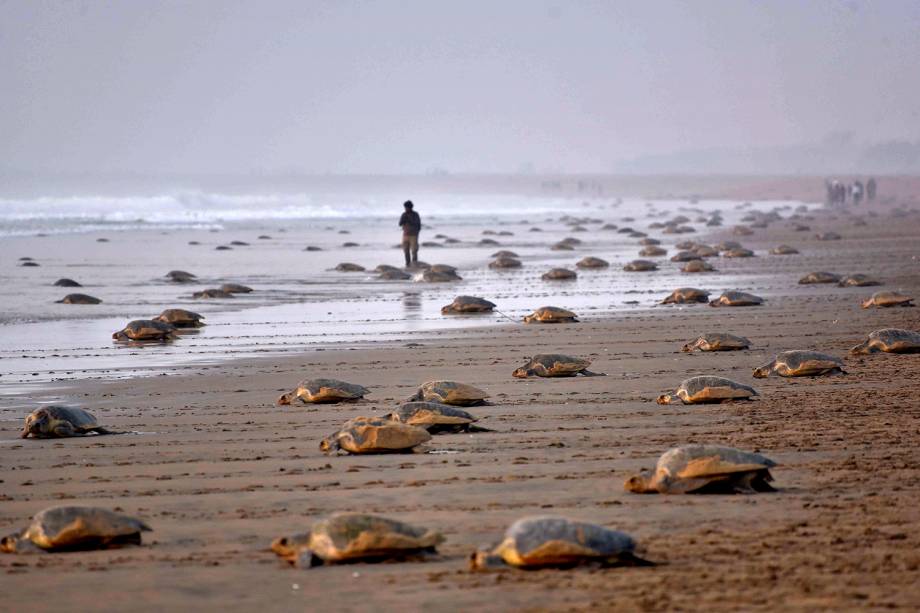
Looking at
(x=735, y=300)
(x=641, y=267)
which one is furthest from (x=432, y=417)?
(x=641, y=267)

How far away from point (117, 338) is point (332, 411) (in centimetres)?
654

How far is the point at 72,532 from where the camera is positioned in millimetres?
6469

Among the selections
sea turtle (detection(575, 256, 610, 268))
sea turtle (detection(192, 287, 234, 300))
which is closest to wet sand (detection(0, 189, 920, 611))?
sea turtle (detection(192, 287, 234, 300))

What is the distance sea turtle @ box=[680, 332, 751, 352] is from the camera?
14266 millimetres

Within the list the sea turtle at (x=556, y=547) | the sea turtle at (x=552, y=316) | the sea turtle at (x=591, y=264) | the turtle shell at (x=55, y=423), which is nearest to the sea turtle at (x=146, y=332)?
the sea turtle at (x=552, y=316)

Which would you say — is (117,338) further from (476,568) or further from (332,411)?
(476,568)

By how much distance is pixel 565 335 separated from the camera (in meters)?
16.2

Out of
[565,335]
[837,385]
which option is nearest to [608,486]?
[837,385]

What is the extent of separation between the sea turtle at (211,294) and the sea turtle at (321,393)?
11.5 metres

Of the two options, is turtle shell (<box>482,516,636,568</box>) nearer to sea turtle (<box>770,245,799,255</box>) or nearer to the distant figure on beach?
the distant figure on beach

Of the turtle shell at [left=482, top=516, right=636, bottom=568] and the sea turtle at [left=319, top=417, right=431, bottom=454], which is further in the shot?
the sea turtle at [left=319, top=417, right=431, bottom=454]

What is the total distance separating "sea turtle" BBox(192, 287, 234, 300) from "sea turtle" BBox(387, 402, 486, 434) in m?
13.3

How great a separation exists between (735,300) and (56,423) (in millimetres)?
12375

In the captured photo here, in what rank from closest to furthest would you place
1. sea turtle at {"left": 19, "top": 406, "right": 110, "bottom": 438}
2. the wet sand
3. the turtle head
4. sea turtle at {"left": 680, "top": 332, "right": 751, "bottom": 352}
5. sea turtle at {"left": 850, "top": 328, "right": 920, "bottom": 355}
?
the wet sand, the turtle head, sea turtle at {"left": 19, "top": 406, "right": 110, "bottom": 438}, sea turtle at {"left": 850, "top": 328, "right": 920, "bottom": 355}, sea turtle at {"left": 680, "top": 332, "right": 751, "bottom": 352}
